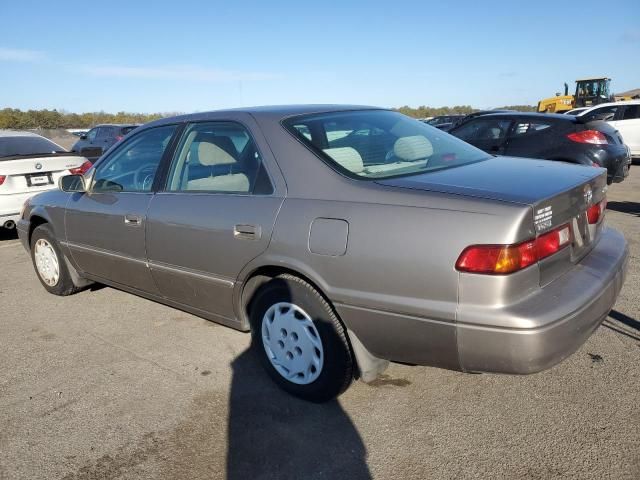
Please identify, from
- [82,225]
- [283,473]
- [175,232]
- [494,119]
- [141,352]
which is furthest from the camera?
[494,119]

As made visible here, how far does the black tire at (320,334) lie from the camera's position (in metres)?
2.62

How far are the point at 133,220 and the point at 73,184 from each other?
92 cm

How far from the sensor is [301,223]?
2623 mm

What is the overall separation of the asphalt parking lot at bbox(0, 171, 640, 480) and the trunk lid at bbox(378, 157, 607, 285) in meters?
0.77

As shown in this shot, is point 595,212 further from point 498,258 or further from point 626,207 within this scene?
point 626,207

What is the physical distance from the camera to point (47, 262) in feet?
15.8

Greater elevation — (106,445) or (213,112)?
(213,112)

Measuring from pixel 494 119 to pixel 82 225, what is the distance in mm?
Answer: 6386

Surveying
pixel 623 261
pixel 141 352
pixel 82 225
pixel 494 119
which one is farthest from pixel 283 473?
pixel 494 119

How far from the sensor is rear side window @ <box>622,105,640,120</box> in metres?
13.4

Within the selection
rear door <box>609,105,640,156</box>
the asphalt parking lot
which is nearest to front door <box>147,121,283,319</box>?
the asphalt parking lot

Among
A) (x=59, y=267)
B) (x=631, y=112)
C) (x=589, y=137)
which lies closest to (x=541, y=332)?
(x=59, y=267)

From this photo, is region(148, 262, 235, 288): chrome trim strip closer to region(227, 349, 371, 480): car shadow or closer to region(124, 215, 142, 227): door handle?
region(124, 215, 142, 227): door handle

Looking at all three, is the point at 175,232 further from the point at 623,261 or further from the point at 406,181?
the point at 623,261
